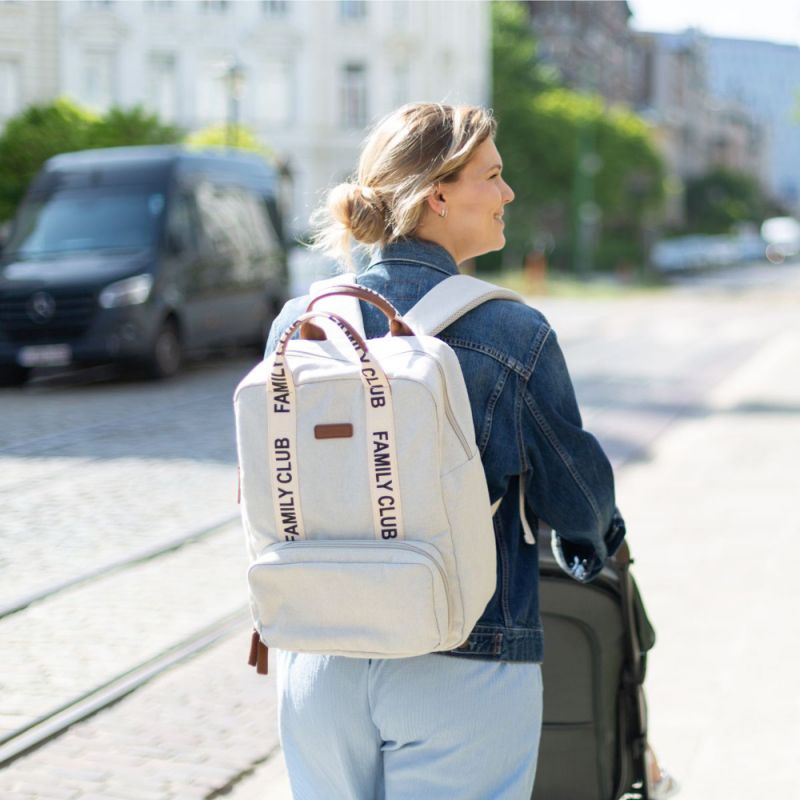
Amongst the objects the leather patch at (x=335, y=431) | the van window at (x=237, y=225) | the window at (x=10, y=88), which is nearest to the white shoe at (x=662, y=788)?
the leather patch at (x=335, y=431)

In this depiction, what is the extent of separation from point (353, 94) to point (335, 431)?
4960 cm

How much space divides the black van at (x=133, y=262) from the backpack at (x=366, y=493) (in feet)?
40.0

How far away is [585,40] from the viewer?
87.2 m

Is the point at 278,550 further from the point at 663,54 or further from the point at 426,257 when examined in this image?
the point at 663,54

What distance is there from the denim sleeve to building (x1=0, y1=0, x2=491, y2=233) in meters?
37.2

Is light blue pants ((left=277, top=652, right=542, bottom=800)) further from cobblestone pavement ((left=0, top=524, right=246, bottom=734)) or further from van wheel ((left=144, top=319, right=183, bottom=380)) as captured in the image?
van wheel ((left=144, top=319, right=183, bottom=380))

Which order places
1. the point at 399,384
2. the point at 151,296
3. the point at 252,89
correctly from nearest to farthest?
1. the point at 399,384
2. the point at 151,296
3. the point at 252,89

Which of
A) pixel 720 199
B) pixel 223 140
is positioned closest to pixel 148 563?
pixel 223 140

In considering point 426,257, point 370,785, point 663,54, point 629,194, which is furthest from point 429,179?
point 663,54

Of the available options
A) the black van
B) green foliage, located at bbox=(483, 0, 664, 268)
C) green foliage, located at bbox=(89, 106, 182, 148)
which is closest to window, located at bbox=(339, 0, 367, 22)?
green foliage, located at bbox=(483, 0, 664, 268)

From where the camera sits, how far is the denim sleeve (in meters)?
2.15

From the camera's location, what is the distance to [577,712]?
2.62 metres

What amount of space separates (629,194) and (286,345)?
216 feet

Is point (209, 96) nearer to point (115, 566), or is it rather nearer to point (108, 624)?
point (115, 566)
